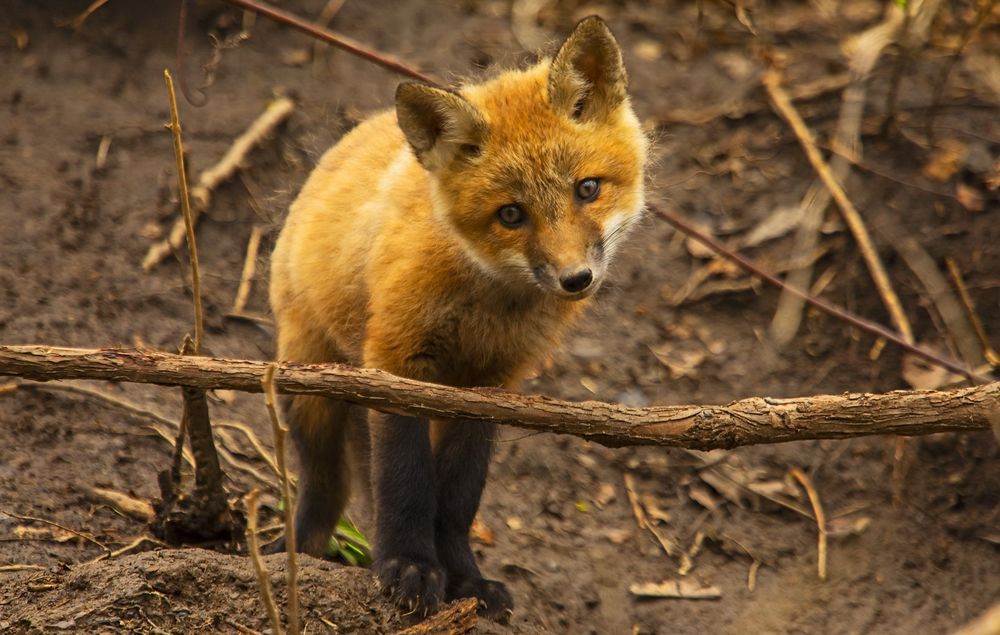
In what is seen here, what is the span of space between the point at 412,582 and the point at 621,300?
3860 mm

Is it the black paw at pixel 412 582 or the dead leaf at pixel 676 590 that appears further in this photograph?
the dead leaf at pixel 676 590

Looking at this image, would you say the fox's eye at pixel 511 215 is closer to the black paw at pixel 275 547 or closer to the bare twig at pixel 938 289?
the black paw at pixel 275 547

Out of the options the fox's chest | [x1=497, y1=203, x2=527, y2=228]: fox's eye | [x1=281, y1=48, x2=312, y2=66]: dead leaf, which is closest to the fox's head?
[x1=497, y1=203, x2=527, y2=228]: fox's eye

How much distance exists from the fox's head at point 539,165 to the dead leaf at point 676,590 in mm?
2579

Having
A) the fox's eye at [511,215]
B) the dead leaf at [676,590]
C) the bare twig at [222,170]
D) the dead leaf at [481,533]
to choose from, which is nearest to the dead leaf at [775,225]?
the dead leaf at [676,590]

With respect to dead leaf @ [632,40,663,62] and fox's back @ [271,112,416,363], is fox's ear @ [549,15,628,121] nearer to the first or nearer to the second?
fox's back @ [271,112,416,363]

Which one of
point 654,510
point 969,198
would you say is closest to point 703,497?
point 654,510

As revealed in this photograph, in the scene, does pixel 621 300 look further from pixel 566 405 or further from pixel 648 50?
pixel 566 405

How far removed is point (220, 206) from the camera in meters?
7.45

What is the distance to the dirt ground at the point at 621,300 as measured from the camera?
596cm

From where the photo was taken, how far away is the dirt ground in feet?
19.6

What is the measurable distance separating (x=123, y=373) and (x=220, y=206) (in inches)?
162

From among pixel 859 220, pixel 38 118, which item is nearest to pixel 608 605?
pixel 859 220

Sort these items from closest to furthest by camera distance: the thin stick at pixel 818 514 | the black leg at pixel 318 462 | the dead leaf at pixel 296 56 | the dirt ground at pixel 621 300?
the black leg at pixel 318 462 → the dirt ground at pixel 621 300 → the thin stick at pixel 818 514 → the dead leaf at pixel 296 56
